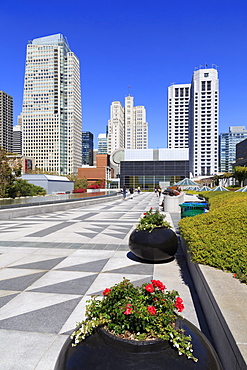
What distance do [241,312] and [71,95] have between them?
18356 cm

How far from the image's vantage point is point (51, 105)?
549ft

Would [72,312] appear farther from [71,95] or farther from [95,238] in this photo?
[71,95]

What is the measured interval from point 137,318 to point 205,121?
505 ft

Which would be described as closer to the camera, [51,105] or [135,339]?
[135,339]

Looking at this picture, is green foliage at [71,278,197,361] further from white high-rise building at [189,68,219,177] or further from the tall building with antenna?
white high-rise building at [189,68,219,177]

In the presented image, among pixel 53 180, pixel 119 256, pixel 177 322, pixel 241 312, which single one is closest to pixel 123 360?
pixel 177 322

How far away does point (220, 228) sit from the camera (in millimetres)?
6355

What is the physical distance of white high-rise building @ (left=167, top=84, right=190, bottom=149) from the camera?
596 ft

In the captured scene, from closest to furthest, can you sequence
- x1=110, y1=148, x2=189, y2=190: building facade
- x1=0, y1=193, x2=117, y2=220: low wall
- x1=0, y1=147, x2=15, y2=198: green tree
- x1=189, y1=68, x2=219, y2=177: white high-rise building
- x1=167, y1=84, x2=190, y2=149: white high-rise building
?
x1=0, y1=193, x2=117, y2=220: low wall
x1=0, y1=147, x2=15, y2=198: green tree
x1=110, y1=148, x2=189, y2=190: building facade
x1=189, y1=68, x2=219, y2=177: white high-rise building
x1=167, y1=84, x2=190, y2=149: white high-rise building

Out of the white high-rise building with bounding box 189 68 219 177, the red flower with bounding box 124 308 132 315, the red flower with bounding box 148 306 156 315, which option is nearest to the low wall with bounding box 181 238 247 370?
the red flower with bounding box 148 306 156 315

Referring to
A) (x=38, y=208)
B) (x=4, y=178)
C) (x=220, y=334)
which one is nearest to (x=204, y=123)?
(x=4, y=178)

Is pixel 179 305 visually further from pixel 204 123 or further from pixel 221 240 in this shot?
pixel 204 123

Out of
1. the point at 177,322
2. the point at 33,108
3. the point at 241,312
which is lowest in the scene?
the point at 241,312

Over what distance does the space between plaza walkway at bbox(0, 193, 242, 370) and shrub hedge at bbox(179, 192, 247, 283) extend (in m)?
0.81
